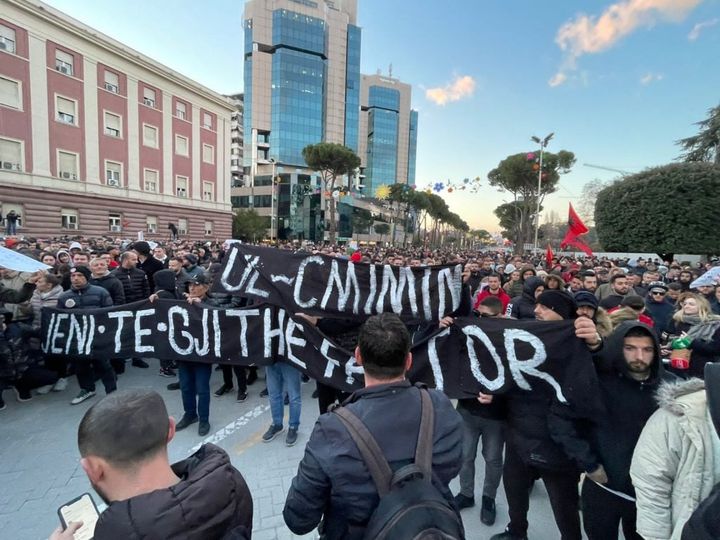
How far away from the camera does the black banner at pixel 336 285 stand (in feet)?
12.1

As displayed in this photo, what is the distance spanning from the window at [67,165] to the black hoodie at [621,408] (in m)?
30.2

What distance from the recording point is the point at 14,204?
68.7 feet

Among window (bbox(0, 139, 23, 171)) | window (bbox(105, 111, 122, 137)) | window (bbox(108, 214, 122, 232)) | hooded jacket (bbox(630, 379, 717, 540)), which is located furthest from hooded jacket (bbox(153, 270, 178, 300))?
window (bbox(105, 111, 122, 137))

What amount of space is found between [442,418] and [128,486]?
1159 millimetres

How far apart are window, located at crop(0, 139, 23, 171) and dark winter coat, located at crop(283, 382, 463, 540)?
28080 mm

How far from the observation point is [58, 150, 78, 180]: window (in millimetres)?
23281

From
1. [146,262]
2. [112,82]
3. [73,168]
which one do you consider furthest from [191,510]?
[112,82]

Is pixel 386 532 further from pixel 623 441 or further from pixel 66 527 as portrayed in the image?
pixel 623 441

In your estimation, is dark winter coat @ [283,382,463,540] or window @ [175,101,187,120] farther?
window @ [175,101,187,120]

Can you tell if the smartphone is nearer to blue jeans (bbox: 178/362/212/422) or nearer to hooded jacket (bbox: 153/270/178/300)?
blue jeans (bbox: 178/362/212/422)

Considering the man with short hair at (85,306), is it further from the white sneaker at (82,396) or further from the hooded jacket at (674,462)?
the hooded jacket at (674,462)

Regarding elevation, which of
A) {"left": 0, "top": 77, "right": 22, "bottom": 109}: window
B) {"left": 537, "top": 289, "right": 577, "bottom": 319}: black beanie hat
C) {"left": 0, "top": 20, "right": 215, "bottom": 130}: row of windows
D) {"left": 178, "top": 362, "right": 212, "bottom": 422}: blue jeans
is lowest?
{"left": 178, "top": 362, "right": 212, "bottom": 422}: blue jeans

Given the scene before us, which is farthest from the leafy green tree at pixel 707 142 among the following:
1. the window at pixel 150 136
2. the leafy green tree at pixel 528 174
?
the window at pixel 150 136

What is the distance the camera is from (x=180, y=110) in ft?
102
